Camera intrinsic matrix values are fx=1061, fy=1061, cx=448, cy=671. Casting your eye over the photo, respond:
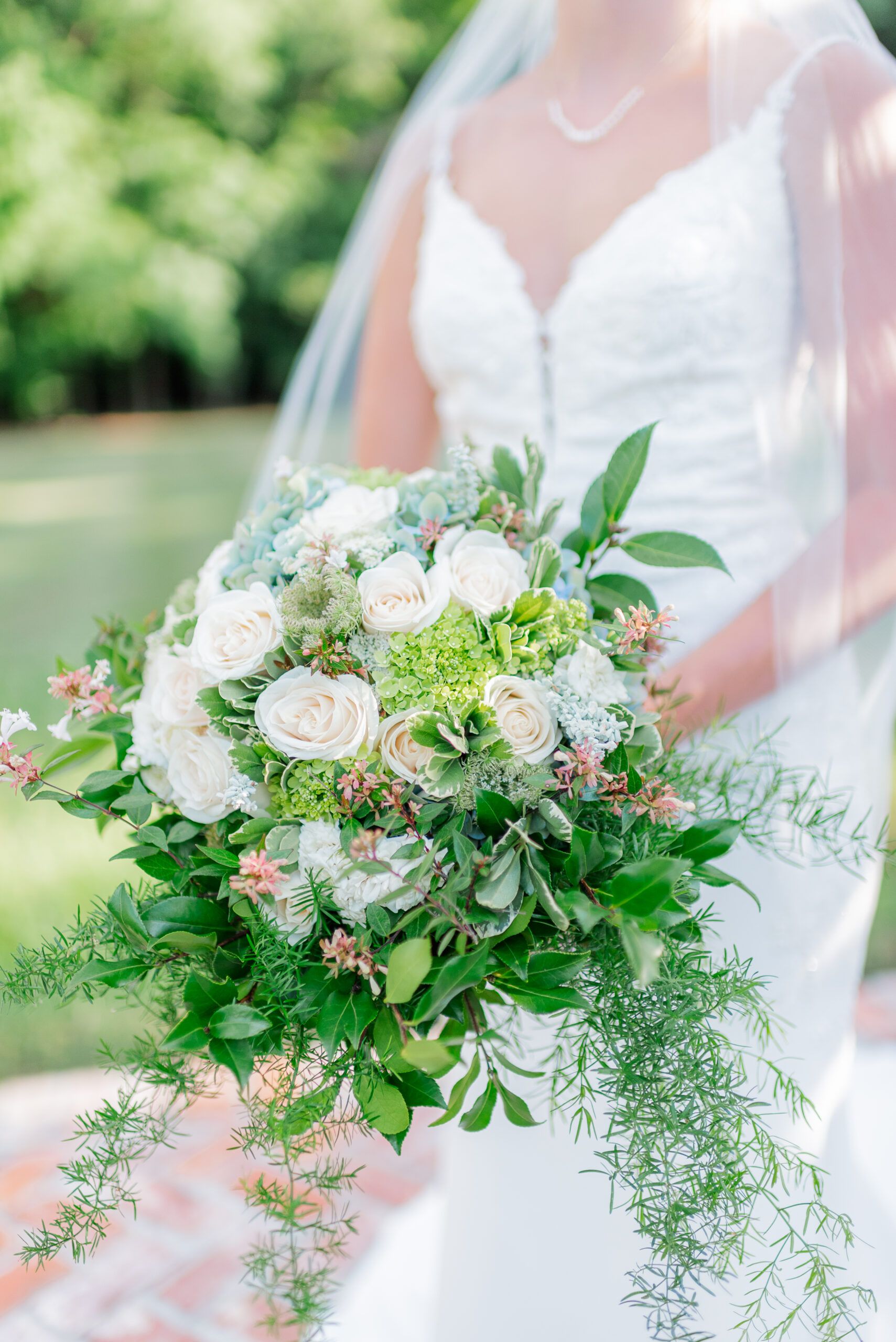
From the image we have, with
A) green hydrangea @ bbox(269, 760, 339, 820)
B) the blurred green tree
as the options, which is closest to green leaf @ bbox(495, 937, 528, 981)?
green hydrangea @ bbox(269, 760, 339, 820)

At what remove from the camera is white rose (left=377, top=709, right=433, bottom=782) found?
3.51 ft

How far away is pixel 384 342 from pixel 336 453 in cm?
45

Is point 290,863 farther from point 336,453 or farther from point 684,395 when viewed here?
point 336,453

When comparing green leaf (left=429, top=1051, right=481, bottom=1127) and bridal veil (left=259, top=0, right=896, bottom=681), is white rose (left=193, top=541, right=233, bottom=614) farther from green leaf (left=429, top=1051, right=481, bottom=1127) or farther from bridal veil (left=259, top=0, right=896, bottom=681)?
bridal veil (left=259, top=0, right=896, bottom=681)

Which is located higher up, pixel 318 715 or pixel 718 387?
pixel 718 387

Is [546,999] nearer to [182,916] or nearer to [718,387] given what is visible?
[182,916]

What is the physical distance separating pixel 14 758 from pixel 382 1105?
1.70ft

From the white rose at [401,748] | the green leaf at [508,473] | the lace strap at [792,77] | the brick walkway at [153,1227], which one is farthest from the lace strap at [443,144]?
the brick walkway at [153,1227]

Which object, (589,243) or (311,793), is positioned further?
(589,243)

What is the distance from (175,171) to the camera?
66.9 feet

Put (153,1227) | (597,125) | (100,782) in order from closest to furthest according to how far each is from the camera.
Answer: (100,782) → (597,125) → (153,1227)

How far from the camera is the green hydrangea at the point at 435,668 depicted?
3.57ft

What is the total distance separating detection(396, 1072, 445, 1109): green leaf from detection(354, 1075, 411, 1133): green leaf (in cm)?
2

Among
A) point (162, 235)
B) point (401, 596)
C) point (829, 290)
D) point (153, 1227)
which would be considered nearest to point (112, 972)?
point (401, 596)
